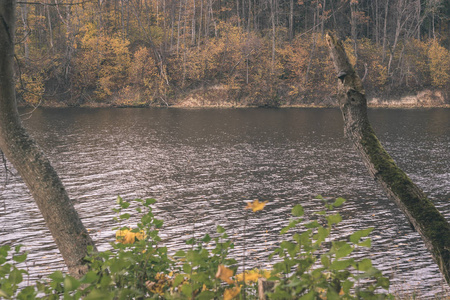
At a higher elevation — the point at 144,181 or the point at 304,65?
the point at 304,65

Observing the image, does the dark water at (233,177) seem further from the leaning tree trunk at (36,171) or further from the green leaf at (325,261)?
the green leaf at (325,261)

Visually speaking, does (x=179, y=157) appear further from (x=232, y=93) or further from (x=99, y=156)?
(x=232, y=93)

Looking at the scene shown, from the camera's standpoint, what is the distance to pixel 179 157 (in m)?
27.3

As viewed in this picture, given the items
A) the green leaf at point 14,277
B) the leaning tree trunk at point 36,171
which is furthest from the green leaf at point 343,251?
A: the leaning tree trunk at point 36,171

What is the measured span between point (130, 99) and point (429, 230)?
2341 inches

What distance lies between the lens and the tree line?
61.7m

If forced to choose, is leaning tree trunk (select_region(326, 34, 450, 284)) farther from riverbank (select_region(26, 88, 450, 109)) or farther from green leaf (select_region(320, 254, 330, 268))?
riverbank (select_region(26, 88, 450, 109))

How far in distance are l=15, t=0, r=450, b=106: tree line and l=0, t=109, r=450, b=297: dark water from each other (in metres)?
18.0

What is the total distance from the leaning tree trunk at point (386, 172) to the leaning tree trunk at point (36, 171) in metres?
2.86

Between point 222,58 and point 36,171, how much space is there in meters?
62.2

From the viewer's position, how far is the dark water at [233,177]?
1348 cm

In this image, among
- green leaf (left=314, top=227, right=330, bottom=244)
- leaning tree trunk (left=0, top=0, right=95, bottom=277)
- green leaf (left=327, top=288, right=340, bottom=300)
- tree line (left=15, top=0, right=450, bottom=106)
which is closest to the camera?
green leaf (left=327, top=288, right=340, bottom=300)

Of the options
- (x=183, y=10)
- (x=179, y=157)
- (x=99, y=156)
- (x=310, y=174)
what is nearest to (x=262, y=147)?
(x=179, y=157)

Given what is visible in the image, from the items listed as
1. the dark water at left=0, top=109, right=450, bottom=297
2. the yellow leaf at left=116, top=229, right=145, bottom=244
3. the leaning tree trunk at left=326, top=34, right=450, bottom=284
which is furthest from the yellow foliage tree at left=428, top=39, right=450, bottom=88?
the yellow leaf at left=116, top=229, right=145, bottom=244
